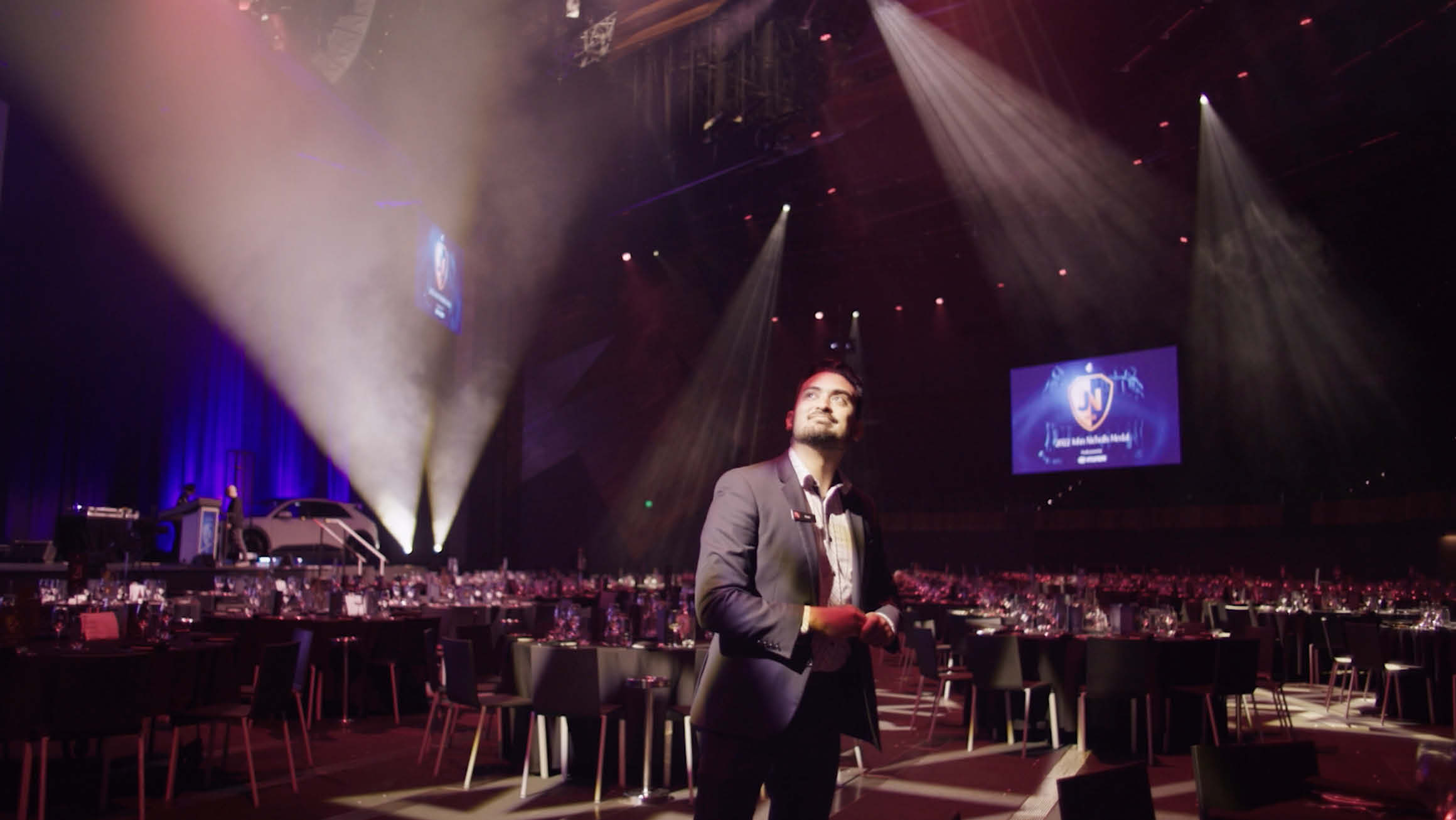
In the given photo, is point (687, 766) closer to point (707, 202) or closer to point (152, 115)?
point (152, 115)

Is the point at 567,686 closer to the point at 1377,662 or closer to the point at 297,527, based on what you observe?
the point at 1377,662

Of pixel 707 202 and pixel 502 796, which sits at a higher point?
pixel 707 202

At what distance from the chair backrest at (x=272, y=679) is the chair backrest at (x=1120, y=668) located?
4396mm

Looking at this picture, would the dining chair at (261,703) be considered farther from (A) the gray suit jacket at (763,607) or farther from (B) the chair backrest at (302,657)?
(A) the gray suit jacket at (763,607)

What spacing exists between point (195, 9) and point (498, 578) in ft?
22.1

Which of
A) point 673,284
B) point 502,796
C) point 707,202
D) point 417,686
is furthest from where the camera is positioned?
point 673,284

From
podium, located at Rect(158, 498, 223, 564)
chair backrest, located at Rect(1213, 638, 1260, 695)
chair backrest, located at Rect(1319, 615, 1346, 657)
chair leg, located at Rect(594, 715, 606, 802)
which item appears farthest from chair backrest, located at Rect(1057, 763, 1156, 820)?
podium, located at Rect(158, 498, 223, 564)

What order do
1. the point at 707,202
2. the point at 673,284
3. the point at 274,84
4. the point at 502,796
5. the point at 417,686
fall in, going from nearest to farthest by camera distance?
the point at 502,796 → the point at 417,686 → the point at 274,84 → the point at 707,202 → the point at 673,284

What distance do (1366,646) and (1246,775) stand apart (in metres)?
5.94

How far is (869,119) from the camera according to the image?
12883 mm

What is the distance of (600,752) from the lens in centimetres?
460

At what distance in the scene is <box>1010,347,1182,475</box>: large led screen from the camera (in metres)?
14.4

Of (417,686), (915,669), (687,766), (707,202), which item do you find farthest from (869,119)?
(687,766)

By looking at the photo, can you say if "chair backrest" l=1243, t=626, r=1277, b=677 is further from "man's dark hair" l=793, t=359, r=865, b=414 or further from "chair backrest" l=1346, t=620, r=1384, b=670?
"man's dark hair" l=793, t=359, r=865, b=414
